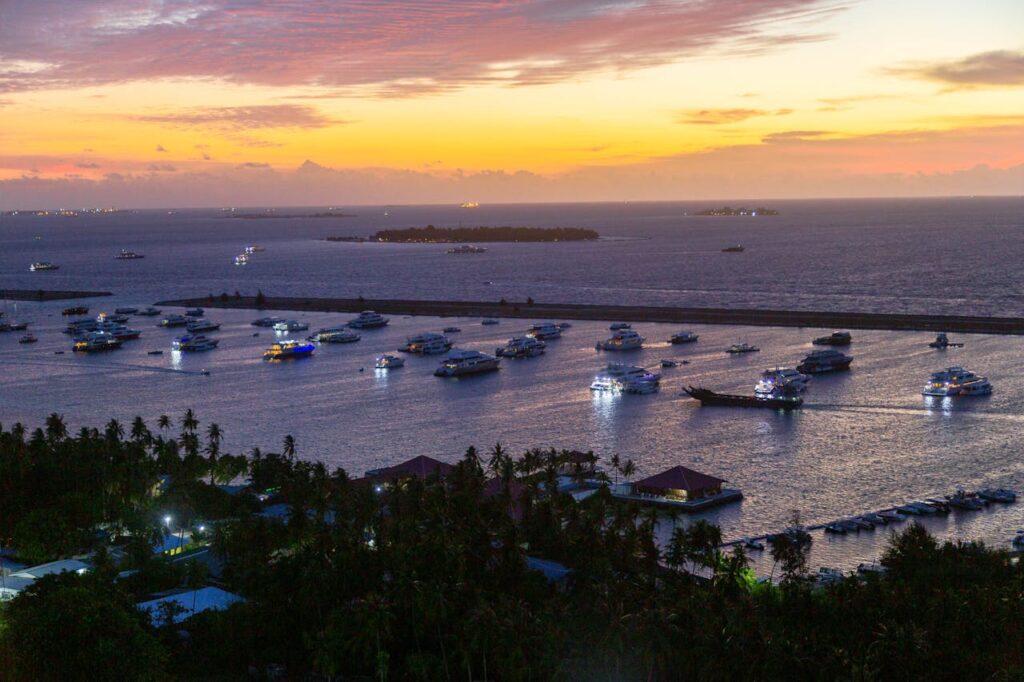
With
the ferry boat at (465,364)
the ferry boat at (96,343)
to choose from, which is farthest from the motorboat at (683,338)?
the ferry boat at (96,343)

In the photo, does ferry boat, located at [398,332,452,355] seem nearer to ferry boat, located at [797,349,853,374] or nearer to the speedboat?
the speedboat

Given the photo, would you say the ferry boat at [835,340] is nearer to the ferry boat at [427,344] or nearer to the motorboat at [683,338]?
the motorboat at [683,338]

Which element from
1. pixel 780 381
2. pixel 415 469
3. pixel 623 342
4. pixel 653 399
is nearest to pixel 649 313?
pixel 623 342

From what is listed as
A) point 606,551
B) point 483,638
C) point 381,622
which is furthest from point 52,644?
point 606,551

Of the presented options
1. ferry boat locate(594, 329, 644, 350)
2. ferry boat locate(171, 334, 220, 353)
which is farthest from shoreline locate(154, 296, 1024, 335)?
ferry boat locate(171, 334, 220, 353)

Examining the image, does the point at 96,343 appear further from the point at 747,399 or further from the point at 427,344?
the point at 747,399

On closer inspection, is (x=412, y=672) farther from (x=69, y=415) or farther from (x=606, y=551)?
(x=69, y=415)

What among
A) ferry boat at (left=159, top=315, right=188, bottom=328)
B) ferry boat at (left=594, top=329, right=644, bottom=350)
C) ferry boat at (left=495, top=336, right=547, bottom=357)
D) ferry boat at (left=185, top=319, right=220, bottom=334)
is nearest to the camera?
ferry boat at (left=495, top=336, right=547, bottom=357)
